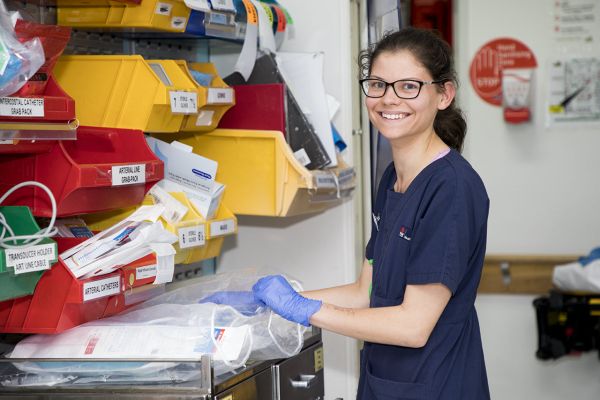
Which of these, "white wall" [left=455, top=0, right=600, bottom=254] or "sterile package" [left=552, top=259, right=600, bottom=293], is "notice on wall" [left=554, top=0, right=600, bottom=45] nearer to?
"white wall" [left=455, top=0, right=600, bottom=254]

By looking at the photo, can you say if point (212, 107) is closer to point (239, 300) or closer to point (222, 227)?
point (222, 227)

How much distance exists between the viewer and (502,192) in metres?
4.80

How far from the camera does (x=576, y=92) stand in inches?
186

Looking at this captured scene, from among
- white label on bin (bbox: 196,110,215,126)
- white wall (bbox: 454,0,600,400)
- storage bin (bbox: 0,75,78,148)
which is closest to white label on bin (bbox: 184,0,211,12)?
white label on bin (bbox: 196,110,215,126)

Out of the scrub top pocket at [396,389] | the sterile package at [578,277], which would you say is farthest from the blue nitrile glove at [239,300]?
the sterile package at [578,277]

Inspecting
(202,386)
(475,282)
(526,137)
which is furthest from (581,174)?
(202,386)

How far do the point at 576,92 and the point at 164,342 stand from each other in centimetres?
328

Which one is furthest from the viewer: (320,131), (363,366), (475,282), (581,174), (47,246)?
(581,174)

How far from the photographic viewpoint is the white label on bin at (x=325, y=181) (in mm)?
2787

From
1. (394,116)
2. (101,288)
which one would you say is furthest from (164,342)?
(394,116)

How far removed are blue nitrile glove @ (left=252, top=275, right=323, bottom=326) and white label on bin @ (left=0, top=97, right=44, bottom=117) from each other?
2.30 ft

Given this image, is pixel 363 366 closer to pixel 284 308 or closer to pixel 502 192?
pixel 284 308

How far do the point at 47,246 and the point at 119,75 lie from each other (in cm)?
64

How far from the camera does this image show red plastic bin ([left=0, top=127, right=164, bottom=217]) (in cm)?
204
